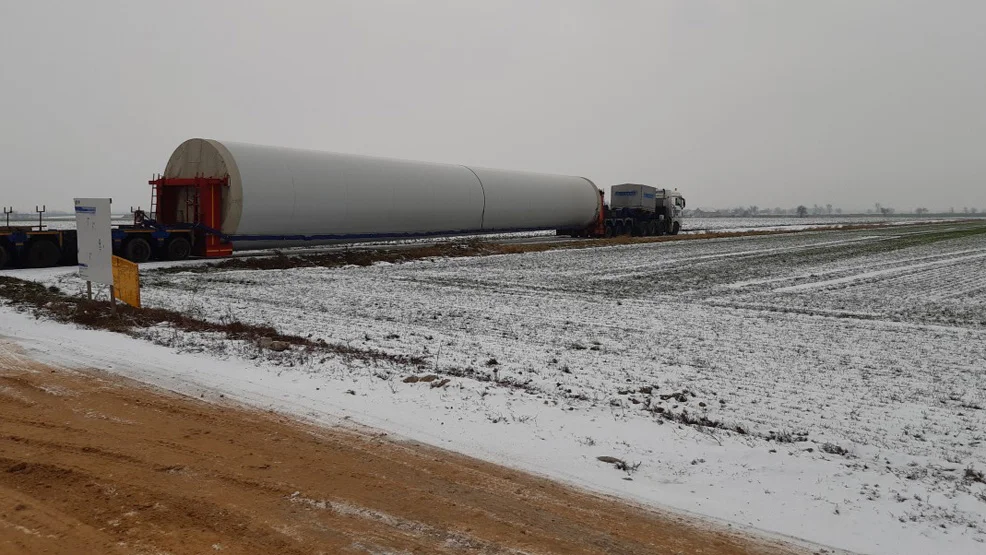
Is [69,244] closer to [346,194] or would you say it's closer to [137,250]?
[137,250]

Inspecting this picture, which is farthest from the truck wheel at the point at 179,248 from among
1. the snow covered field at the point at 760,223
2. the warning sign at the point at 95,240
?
the snow covered field at the point at 760,223

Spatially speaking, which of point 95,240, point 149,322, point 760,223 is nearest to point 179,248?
point 95,240

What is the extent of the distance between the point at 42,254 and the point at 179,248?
13.4 feet

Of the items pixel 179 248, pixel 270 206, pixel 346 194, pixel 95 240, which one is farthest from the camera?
pixel 346 194

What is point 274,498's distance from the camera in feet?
16.1

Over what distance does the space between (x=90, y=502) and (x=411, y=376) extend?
12.8ft

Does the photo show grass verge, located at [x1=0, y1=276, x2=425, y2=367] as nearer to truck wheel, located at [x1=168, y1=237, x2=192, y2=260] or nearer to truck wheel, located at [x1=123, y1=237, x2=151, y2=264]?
truck wheel, located at [x1=123, y1=237, x2=151, y2=264]

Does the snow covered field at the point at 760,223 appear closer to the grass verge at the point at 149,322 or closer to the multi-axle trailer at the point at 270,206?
the multi-axle trailer at the point at 270,206

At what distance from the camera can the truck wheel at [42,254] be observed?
21.4 m

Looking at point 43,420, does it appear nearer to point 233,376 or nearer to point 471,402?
point 233,376

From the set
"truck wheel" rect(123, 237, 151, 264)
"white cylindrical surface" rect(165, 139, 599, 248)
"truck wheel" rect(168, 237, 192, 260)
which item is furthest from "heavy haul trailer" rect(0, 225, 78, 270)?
"white cylindrical surface" rect(165, 139, 599, 248)

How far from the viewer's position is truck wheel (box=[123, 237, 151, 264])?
76.4 feet

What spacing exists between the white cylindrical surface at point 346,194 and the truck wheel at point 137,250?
244cm

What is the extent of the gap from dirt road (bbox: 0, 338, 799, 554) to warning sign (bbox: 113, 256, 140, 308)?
6784 mm
